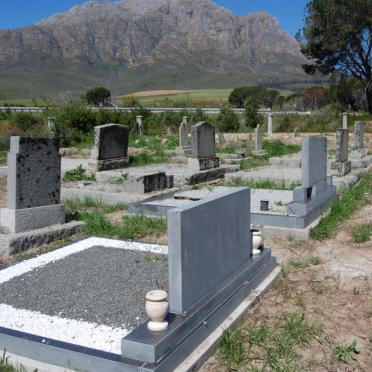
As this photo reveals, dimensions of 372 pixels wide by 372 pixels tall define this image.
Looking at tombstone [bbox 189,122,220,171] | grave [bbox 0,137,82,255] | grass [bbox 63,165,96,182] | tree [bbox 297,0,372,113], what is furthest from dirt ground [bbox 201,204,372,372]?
tree [bbox 297,0,372,113]

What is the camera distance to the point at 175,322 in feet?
12.1

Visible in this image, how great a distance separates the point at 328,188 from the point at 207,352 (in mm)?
6020

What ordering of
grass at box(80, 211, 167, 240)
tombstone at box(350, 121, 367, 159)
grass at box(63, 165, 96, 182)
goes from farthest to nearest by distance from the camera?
tombstone at box(350, 121, 367, 159) < grass at box(63, 165, 96, 182) < grass at box(80, 211, 167, 240)

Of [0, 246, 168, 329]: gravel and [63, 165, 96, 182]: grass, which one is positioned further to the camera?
[63, 165, 96, 182]: grass

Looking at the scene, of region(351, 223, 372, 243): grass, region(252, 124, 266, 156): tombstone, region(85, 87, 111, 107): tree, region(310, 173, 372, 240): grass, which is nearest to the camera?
region(351, 223, 372, 243): grass

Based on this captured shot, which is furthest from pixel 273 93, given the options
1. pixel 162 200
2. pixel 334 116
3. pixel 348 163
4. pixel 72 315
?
pixel 72 315

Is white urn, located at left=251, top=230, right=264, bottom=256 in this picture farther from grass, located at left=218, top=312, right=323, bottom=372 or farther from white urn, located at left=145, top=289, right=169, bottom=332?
white urn, located at left=145, top=289, right=169, bottom=332

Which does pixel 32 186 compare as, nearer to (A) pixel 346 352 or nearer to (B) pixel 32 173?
(B) pixel 32 173

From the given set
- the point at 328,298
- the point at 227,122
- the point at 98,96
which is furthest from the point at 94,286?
the point at 98,96

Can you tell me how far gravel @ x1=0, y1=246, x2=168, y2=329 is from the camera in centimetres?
438

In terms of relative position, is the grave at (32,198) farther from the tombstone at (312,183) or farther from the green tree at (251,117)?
the green tree at (251,117)

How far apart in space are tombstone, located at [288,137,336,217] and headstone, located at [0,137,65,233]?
334 cm

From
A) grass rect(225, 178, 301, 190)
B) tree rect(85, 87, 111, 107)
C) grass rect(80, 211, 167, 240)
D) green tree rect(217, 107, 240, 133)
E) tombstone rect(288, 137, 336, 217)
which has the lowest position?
grass rect(80, 211, 167, 240)

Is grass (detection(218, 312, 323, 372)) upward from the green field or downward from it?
downward
